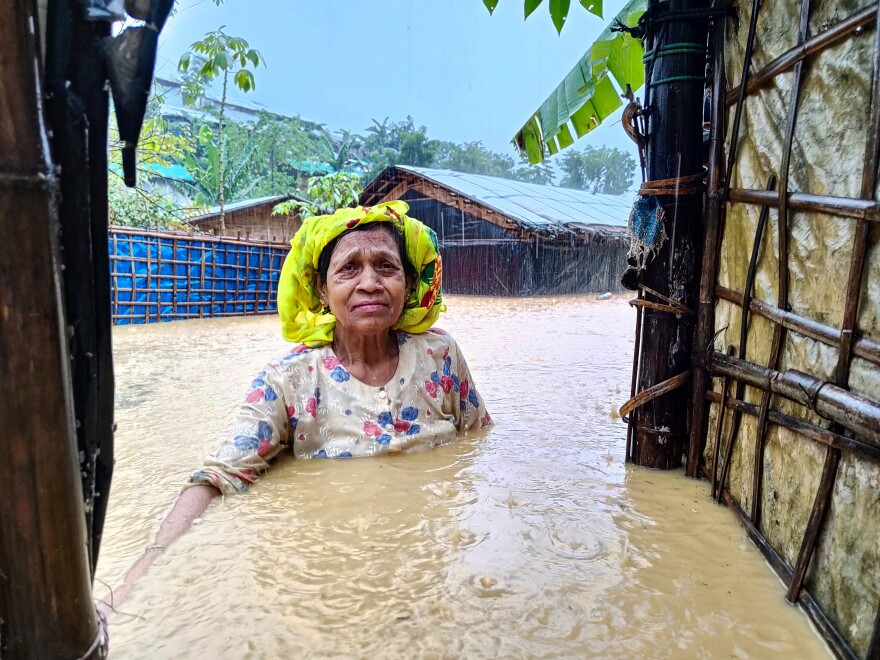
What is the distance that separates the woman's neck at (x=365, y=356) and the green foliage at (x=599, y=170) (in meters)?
45.6

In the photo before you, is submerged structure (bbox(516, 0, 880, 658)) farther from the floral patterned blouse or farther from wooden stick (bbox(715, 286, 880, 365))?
the floral patterned blouse

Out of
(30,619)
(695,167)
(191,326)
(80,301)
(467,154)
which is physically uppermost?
(467,154)

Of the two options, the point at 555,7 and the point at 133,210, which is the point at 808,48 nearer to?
the point at 555,7

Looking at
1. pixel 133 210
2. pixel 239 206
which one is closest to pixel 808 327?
pixel 133 210

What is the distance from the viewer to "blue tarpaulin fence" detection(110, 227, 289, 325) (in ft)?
31.6

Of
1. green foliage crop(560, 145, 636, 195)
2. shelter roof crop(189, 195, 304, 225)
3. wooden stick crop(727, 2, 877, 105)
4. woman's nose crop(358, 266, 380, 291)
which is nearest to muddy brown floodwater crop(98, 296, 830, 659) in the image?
woman's nose crop(358, 266, 380, 291)

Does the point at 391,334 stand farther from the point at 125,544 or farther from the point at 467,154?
the point at 467,154

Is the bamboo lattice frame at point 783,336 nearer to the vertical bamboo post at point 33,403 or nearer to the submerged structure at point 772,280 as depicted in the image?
the submerged structure at point 772,280

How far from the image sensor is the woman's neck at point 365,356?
2.56 metres

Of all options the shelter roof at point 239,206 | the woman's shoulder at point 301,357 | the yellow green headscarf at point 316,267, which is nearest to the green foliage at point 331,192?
the shelter roof at point 239,206

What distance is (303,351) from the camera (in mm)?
2576

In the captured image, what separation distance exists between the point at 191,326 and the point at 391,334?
8.14 meters

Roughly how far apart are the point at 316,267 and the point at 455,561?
1.51 metres

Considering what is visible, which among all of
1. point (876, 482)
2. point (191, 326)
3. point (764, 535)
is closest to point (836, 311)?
point (876, 482)
